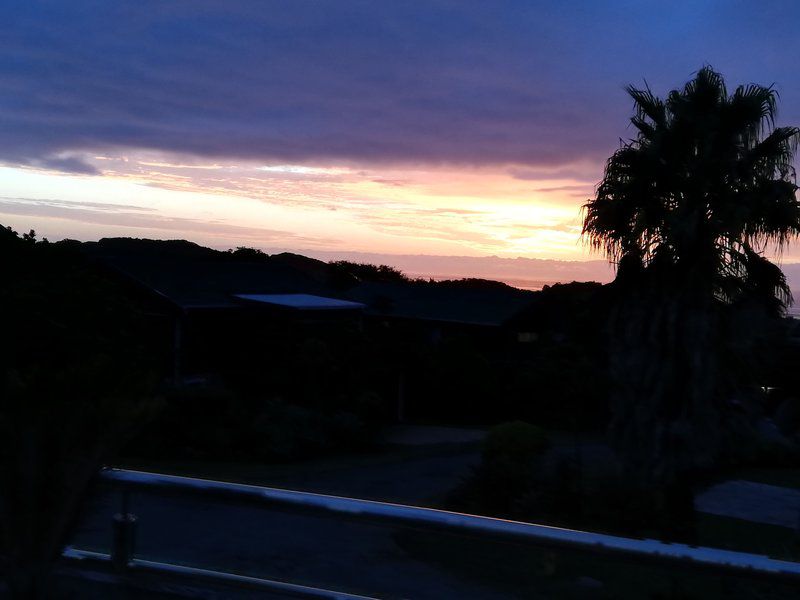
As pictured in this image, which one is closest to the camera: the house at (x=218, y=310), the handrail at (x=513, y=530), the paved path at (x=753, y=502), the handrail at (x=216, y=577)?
the handrail at (x=513, y=530)

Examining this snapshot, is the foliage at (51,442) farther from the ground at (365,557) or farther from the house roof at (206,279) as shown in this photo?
the house roof at (206,279)

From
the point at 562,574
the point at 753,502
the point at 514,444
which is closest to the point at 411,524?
the point at 562,574

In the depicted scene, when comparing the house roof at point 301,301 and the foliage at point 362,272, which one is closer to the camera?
the house roof at point 301,301

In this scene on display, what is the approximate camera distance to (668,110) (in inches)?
563

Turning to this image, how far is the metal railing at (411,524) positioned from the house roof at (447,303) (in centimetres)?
2525

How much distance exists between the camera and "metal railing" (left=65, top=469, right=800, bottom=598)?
268 cm

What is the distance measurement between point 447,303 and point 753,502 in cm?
1812

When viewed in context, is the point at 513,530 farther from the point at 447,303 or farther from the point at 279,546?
the point at 447,303

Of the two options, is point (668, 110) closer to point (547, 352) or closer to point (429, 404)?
point (547, 352)

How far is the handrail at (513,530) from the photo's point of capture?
266 centimetres

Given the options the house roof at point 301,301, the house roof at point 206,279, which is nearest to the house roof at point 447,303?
the house roof at point 206,279

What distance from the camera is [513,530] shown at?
2.92 metres

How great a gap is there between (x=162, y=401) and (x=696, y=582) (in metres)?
2.16

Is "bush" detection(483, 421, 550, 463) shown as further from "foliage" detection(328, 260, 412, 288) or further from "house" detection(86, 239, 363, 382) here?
"foliage" detection(328, 260, 412, 288)
